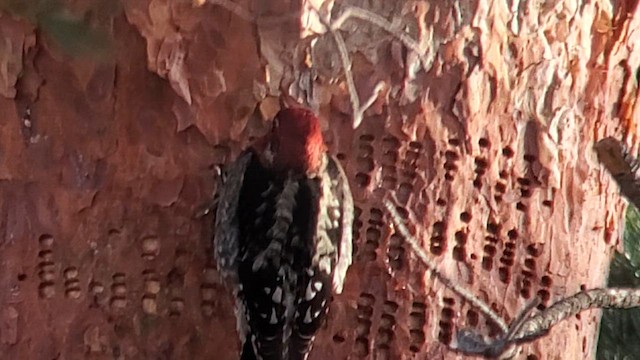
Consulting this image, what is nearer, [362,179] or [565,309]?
[565,309]

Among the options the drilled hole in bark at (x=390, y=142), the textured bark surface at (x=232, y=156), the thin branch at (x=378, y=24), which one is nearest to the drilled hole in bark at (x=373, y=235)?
the textured bark surface at (x=232, y=156)

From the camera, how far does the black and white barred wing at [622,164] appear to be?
37.8 inches

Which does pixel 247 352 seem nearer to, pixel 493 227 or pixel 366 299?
pixel 366 299

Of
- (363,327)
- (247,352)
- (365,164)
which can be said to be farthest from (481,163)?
(247,352)

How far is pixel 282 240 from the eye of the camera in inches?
42.9

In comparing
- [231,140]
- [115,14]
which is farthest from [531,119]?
[115,14]

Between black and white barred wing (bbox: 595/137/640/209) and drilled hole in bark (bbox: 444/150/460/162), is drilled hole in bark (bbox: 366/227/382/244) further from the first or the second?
black and white barred wing (bbox: 595/137/640/209)

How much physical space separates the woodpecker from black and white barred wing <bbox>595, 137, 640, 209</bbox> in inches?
12.0

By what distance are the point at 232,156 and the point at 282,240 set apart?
0.13 m

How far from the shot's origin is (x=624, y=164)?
964 millimetres

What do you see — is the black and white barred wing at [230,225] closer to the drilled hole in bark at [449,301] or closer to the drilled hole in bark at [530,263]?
the drilled hole in bark at [449,301]

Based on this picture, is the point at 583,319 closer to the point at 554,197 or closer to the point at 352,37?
the point at 554,197

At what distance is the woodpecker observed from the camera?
3.54ft

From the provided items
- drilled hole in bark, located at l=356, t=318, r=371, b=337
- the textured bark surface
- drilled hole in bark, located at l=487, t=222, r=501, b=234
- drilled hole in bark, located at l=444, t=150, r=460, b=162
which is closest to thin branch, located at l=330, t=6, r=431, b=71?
the textured bark surface
